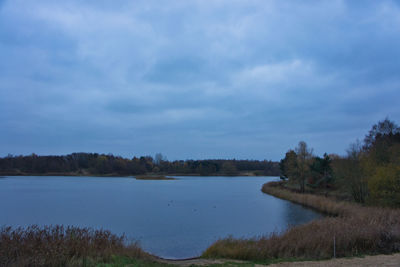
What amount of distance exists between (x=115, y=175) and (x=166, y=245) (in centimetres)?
11920

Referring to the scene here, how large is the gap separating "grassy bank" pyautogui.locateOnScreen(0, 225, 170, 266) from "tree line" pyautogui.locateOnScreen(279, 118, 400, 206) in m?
20.1

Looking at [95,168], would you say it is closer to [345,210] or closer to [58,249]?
[345,210]

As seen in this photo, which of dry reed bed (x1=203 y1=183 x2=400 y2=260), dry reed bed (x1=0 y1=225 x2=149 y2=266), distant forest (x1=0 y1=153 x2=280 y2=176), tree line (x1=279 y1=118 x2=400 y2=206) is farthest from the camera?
distant forest (x1=0 y1=153 x2=280 y2=176)

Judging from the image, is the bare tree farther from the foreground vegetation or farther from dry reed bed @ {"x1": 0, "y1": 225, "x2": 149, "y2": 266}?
dry reed bed @ {"x1": 0, "y1": 225, "x2": 149, "y2": 266}

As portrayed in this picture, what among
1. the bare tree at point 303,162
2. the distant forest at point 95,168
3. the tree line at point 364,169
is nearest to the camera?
the tree line at point 364,169

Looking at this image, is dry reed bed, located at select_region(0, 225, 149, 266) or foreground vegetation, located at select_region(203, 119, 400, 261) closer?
dry reed bed, located at select_region(0, 225, 149, 266)

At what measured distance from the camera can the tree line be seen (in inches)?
955

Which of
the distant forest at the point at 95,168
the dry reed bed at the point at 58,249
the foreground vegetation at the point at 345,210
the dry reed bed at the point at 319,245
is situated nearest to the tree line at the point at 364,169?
the foreground vegetation at the point at 345,210

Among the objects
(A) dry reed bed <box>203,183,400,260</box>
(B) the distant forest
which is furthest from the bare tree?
(B) the distant forest

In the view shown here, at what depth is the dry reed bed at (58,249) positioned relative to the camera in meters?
8.99

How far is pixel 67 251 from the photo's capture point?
9.91 m

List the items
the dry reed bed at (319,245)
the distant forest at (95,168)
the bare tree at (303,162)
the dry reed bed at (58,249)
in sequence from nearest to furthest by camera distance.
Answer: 1. the dry reed bed at (58,249)
2. the dry reed bed at (319,245)
3. the bare tree at (303,162)
4. the distant forest at (95,168)

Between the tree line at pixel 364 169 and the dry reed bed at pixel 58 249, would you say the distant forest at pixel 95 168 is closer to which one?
the tree line at pixel 364 169

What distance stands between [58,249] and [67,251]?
0.28m
